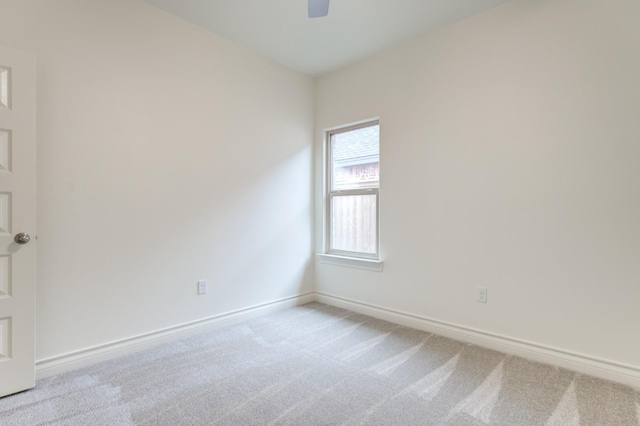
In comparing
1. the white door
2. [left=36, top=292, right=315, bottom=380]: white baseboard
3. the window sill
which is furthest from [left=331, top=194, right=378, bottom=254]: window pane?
the white door

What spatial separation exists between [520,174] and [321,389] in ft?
6.70

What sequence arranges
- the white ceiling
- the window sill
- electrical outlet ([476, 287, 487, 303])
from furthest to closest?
the window sill < electrical outlet ([476, 287, 487, 303]) < the white ceiling

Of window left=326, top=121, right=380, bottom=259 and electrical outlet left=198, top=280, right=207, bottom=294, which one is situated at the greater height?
window left=326, top=121, right=380, bottom=259

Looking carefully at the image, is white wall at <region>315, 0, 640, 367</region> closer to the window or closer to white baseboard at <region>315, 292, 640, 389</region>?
white baseboard at <region>315, 292, 640, 389</region>

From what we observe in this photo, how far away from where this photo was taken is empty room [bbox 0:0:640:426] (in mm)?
1852

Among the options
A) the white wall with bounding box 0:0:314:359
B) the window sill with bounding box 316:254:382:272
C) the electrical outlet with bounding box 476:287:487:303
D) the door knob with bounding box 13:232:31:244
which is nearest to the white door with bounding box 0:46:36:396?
the door knob with bounding box 13:232:31:244

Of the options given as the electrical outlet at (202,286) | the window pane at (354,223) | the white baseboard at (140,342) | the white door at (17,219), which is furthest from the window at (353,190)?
the white door at (17,219)

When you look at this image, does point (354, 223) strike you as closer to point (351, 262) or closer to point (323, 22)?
point (351, 262)

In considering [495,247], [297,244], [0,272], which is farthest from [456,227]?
[0,272]

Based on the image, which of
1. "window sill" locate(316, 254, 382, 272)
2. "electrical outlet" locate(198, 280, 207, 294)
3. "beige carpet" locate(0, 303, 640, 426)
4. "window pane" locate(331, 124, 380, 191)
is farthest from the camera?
"window pane" locate(331, 124, 380, 191)

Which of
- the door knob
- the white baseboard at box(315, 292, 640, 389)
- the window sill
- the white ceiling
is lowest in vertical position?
the white baseboard at box(315, 292, 640, 389)

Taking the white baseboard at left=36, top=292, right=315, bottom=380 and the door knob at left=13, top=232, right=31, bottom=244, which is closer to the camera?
the door knob at left=13, top=232, right=31, bottom=244

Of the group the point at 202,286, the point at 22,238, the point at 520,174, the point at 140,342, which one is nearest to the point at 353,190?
the point at 520,174

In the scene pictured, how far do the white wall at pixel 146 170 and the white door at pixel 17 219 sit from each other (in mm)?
144
